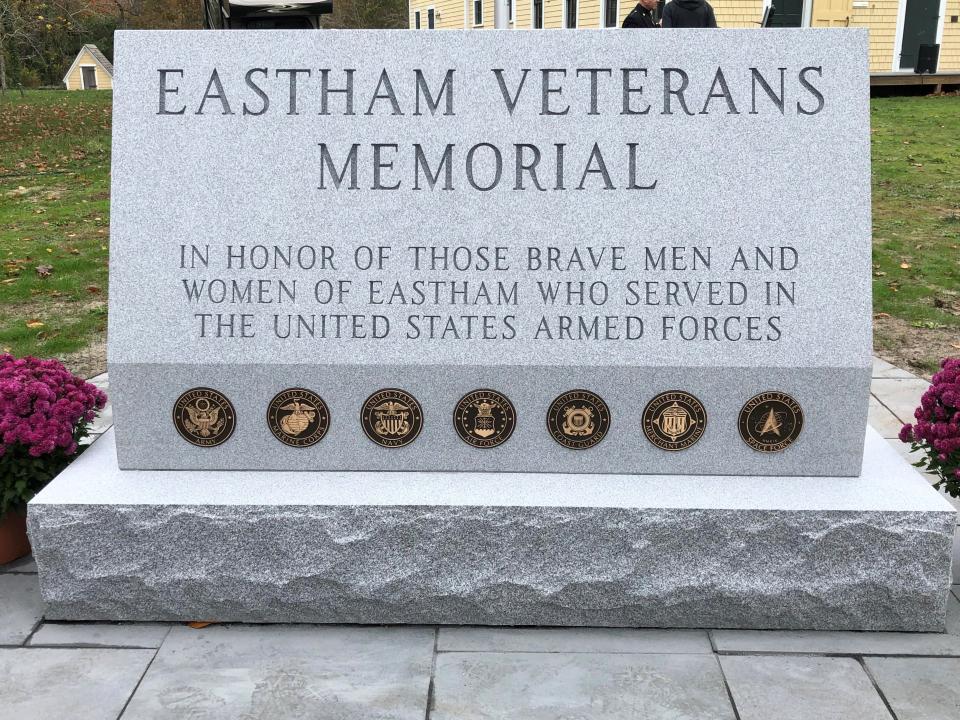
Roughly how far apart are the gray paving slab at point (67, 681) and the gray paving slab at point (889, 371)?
5.46 metres

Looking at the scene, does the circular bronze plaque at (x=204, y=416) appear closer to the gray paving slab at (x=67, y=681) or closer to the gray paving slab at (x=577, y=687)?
the gray paving slab at (x=67, y=681)

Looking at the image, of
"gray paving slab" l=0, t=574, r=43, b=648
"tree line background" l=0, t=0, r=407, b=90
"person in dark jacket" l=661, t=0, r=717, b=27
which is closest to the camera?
"gray paving slab" l=0, t=574, r=43, b=648

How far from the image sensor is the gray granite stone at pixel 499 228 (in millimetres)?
3867

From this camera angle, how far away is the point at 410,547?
3.75m

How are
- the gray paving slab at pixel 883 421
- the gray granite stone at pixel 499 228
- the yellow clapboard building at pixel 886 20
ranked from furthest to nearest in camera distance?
the yellow clapboard building at pixel 886 20, the gray paving slab at pixel 883 421, the gray granite stone at pixel 499 228

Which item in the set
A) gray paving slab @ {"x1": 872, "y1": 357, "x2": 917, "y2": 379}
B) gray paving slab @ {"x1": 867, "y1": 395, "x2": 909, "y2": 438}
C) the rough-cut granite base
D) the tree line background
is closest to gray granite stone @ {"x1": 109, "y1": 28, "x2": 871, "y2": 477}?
the rough-cut granite base

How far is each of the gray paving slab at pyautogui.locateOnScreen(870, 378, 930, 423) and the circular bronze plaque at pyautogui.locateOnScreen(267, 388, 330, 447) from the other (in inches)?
154

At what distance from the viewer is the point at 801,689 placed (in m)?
3.37

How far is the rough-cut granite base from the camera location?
3.68m

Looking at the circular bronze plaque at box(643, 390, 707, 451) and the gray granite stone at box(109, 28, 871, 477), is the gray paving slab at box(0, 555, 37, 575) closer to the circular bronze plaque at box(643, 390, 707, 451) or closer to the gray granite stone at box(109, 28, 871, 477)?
the gray granite stone at box(109, 28, 871, 477)

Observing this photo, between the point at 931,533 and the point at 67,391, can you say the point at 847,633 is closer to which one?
the point at 931,533

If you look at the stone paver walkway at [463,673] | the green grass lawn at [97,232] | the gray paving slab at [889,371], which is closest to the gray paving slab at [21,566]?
the stone paver walkway at [463,673]

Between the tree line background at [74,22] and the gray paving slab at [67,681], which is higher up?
the tree line background at [74,22]

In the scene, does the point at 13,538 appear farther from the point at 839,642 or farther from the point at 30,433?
the point at 839,642
